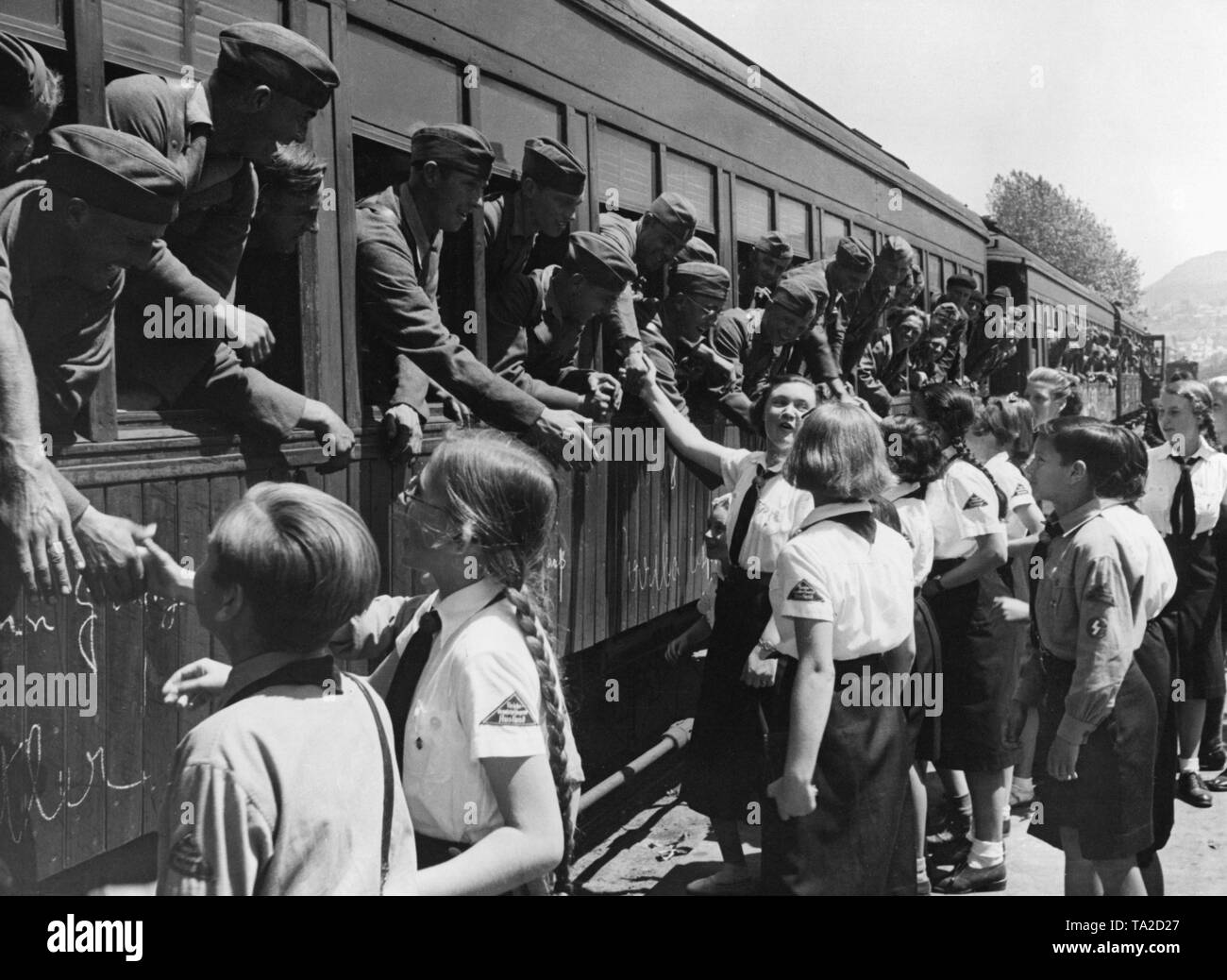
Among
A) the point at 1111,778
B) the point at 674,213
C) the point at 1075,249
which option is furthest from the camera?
the point at 1075,249

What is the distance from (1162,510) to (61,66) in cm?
465

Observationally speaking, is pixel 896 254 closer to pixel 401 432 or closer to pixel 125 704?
pixel 401 432

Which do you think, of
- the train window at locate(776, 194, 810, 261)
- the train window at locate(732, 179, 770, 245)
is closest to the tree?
the train window at locate(776, 194, 810, 261)

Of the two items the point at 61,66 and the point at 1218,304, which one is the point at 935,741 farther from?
the point at 61,66

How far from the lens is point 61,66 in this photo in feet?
8.14

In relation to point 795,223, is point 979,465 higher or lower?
lower

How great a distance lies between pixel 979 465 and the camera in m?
4.77

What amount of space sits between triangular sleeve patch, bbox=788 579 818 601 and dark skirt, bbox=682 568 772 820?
1164 millimetres

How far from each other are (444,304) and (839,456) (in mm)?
1538

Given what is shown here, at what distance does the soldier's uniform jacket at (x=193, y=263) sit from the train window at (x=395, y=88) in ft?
2.32

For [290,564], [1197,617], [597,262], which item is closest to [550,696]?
[290,564]

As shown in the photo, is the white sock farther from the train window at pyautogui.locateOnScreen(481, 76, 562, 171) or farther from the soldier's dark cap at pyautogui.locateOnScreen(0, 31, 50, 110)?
the soldier's dark cap at pyautogui.locateOnScreen(0, 31, 50, 110)

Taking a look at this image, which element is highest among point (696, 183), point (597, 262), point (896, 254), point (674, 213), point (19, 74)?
point (896, 254)
